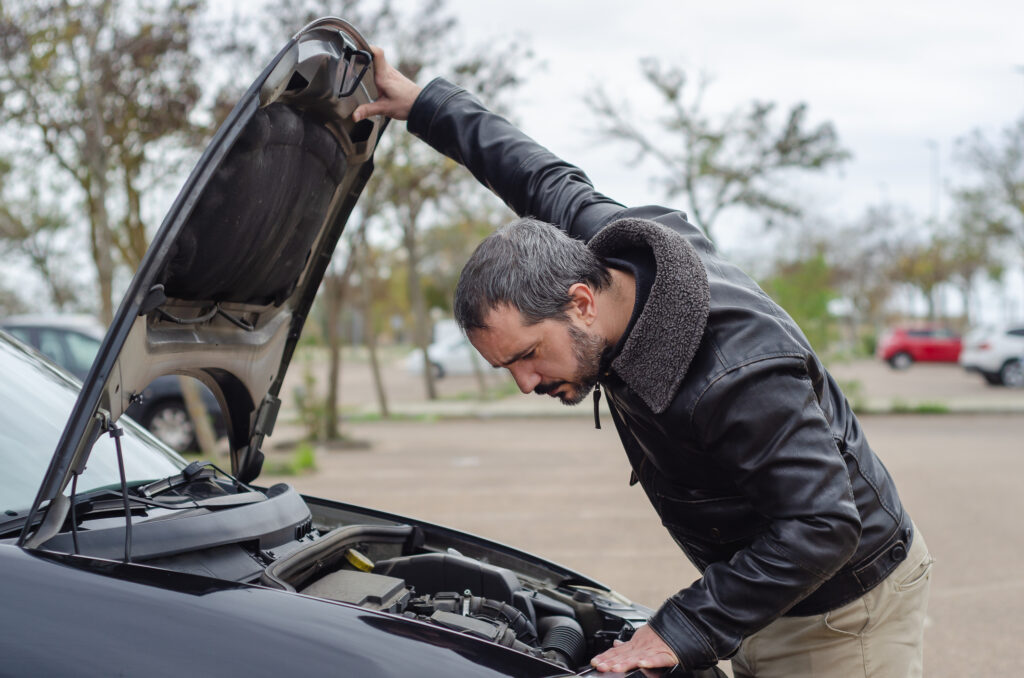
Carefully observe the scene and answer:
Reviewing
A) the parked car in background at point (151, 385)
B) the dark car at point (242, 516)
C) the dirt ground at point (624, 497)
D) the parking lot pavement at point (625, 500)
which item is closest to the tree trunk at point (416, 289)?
the dirt ground at point (624, 497)

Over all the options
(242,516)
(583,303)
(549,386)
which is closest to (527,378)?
(549,386)

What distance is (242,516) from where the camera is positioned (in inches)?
79.0

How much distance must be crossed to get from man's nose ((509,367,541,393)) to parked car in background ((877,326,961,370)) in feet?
103

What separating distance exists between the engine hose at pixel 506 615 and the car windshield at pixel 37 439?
0.91 m

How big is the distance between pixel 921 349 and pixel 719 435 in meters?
31.7

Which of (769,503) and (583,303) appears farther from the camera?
(583,303)

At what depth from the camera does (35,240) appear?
29.5m

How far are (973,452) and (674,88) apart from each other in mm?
11104

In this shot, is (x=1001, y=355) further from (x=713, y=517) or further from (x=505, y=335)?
(x=505, y=335)

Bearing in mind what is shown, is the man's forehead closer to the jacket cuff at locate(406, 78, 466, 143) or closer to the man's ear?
the man's ear

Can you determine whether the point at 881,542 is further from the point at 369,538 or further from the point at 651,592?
the point at 651,592

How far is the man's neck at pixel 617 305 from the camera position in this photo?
1.85 metres

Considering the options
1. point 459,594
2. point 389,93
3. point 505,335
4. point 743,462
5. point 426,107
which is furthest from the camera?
point 426,107

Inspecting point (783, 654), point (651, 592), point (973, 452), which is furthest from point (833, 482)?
point (973, 452)
